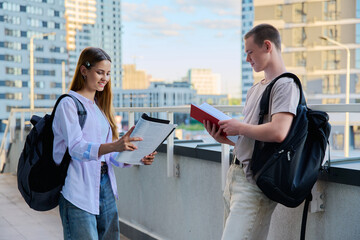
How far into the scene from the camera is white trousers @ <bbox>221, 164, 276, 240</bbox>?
195 cm

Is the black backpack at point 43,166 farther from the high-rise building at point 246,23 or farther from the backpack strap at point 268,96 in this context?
the high-rise building at point 246,23

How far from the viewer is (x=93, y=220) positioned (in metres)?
2.26

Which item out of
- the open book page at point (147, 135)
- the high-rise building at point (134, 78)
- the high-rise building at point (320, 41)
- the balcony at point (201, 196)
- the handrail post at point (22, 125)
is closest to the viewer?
the open book page at point (147, 135)

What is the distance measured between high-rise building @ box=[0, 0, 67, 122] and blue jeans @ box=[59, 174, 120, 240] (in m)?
89.2

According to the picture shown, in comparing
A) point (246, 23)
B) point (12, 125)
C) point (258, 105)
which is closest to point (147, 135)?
point (258, 105)

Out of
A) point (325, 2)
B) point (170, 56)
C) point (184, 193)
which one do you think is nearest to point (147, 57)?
point (170, 56)

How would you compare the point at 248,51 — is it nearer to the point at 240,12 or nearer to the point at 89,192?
the point at 89,192

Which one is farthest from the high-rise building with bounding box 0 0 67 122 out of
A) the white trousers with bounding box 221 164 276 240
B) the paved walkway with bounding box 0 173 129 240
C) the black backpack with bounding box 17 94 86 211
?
the white trousers with bounding box 221 164 276 240

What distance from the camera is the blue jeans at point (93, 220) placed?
221 centimetres

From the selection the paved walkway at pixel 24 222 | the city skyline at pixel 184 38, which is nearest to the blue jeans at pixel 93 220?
the paved walkway at pixel 24 222

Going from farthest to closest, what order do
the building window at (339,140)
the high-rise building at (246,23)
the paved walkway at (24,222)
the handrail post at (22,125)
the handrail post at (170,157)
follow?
1. the high-rise building at (246,23)
2. the building window at (339,140)
3. the handrail post at (22,125)
4. the paved walkway at (24,222)
5. the handrail post at (170,157)

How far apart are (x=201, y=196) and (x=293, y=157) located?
5.81 feet

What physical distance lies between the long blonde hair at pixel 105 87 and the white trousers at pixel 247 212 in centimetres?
80

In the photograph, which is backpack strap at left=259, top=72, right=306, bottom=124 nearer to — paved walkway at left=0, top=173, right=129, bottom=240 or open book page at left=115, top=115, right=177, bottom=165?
open book page at left=115, top=115, right=177, bottom=165
